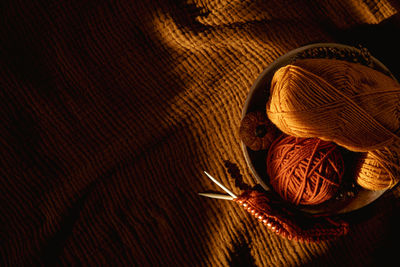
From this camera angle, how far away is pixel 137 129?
20.6 inches

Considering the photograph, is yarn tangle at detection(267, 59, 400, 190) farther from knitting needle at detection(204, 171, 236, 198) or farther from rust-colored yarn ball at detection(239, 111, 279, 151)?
knitting needle at detection(204, 171, 236, 198)

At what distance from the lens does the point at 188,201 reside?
0.52m

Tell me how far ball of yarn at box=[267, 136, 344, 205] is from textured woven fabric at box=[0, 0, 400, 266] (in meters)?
0.09

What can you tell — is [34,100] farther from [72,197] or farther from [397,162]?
[397,162]

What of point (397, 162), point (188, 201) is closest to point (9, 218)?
point (188, 201)

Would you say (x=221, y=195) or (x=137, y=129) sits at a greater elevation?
(x=137, y=129)

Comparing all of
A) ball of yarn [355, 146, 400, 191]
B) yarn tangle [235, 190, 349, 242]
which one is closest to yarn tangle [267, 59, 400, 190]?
ball of yarn [355, 146, 400, 191]

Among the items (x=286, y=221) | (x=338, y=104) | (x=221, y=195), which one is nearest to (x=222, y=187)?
(x=221, y=195)

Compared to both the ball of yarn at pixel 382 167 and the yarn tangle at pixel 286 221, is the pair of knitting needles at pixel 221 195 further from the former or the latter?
the ball of yarn at pixel 382 167

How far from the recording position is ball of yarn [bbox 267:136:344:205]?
0.42 m

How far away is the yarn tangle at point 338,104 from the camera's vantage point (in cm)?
37

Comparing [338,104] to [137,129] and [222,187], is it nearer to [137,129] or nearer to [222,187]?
[222,187]

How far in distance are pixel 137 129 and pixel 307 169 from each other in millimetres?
304

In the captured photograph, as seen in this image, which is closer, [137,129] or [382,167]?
[382,167]
